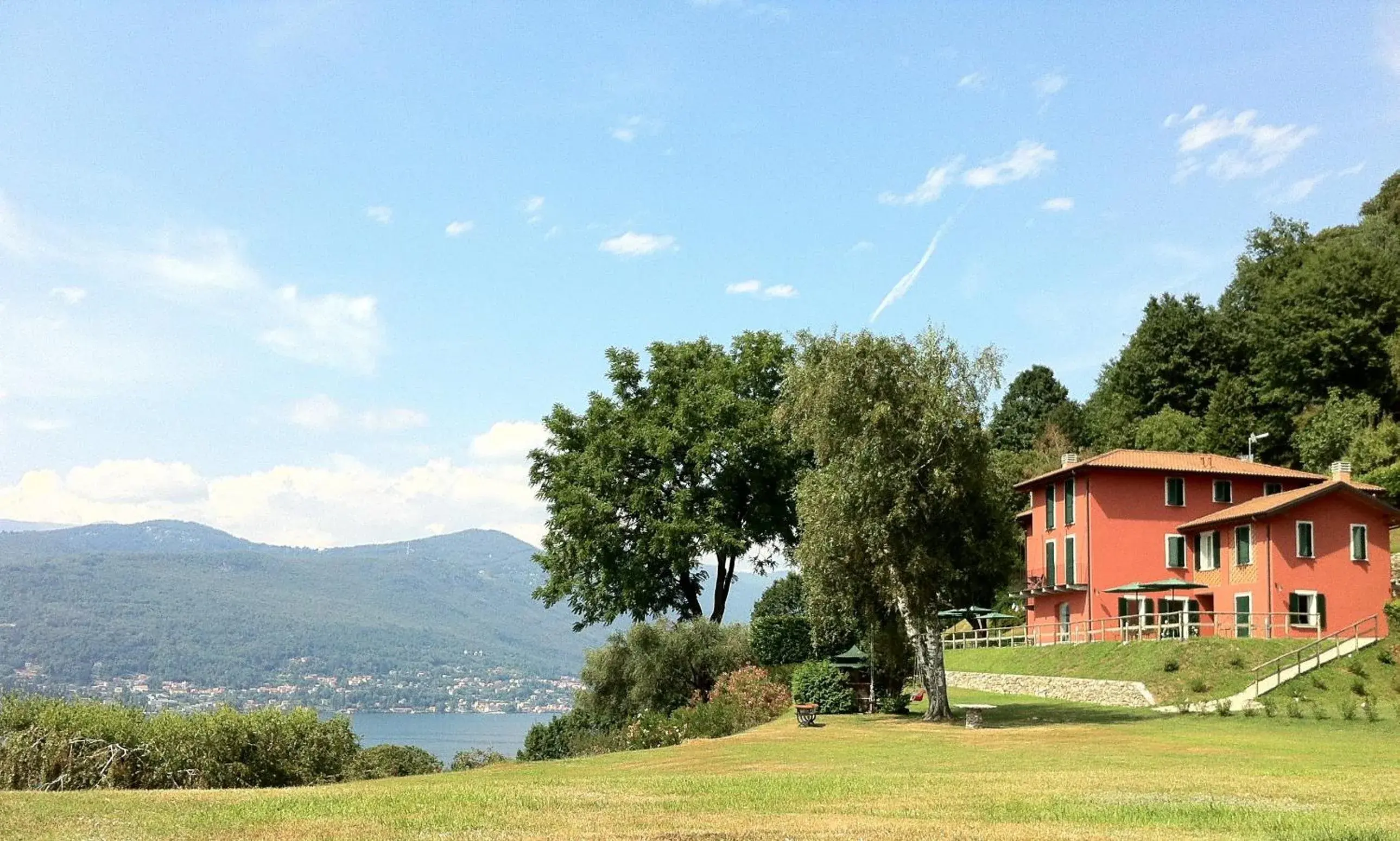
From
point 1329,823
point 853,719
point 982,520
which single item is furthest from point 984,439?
point 1329,823

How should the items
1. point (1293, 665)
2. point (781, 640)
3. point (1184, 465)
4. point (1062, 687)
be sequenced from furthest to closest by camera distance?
point (1184, 465) → point (781, 640) → point (1062, 687) → point (1293, 665)

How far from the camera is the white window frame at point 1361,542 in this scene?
47.1 metres

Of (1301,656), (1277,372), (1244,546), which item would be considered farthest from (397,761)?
(1277,372)

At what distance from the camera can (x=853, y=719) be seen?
35.8 metres

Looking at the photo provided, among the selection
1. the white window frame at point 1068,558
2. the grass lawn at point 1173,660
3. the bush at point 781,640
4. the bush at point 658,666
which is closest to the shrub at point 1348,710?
the grass lawn at point 1173,660

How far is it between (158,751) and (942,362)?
2180 cm

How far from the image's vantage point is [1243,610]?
48594 mm

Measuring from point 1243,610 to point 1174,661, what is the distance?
421 inches

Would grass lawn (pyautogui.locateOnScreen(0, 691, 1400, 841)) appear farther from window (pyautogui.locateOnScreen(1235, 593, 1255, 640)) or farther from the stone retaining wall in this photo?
window (pyautogui.locateOnScreen(1235, 593, 1255, 640))

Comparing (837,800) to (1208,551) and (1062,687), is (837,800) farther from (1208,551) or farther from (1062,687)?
(1208,551)

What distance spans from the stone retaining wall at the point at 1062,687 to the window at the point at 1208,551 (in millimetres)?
10934

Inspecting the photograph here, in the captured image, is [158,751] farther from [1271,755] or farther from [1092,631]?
[1092,631]

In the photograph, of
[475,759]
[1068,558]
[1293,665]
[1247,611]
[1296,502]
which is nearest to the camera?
[1293,665]

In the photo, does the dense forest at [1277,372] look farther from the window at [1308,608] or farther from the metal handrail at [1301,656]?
the metal handrail at [1301,656]
